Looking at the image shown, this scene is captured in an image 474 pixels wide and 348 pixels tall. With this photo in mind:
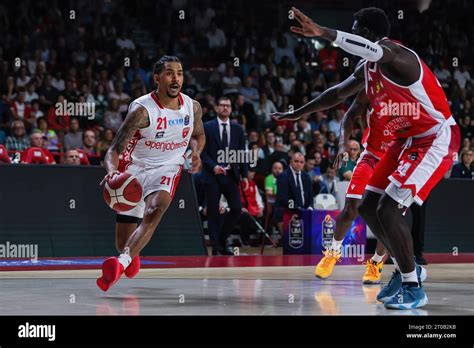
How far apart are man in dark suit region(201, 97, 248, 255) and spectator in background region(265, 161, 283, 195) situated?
2231 mm

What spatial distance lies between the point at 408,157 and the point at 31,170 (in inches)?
252

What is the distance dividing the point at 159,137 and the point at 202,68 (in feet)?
42.5

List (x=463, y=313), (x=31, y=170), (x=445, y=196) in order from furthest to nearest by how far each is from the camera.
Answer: (x=445, y=196), (x=31, y=170), (x=463, y=313)

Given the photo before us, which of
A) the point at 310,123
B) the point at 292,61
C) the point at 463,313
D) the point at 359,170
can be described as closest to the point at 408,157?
the point at 463,313

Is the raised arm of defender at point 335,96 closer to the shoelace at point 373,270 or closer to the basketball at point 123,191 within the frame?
the basketball at point 123,191

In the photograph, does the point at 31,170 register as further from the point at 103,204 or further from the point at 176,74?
the point at 176,74

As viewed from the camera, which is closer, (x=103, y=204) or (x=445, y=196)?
(x=103, y=204)

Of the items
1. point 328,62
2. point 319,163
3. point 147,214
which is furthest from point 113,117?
point 147,214

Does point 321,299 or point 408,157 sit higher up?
point 408,157

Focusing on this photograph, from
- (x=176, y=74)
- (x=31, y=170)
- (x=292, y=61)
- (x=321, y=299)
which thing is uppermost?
(x=292, y=61)

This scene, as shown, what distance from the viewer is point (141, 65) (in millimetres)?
19250

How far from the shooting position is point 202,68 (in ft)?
68.3

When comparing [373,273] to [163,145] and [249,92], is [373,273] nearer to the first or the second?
[163,145]
